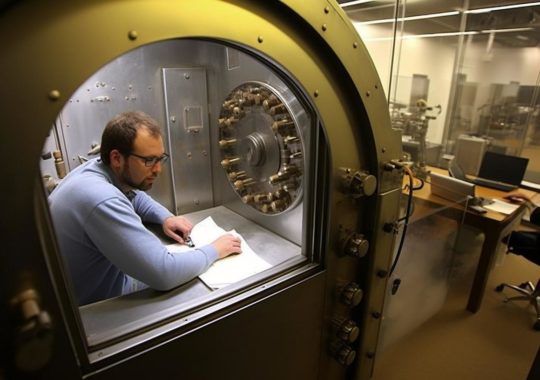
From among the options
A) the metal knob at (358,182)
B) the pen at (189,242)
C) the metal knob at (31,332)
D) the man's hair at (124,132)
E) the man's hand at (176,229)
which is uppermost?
the man's hair at (124,132)

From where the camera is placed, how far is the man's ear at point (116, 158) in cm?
108

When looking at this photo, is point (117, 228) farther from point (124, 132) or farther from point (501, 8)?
point (501, 8)

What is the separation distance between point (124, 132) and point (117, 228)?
1.14ft

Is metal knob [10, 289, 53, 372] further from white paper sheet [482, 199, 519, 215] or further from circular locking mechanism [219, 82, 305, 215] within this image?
white paper sheet [482, 199, 519, 215]

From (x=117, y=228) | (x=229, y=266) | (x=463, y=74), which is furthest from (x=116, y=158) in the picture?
(x=463, y=74)

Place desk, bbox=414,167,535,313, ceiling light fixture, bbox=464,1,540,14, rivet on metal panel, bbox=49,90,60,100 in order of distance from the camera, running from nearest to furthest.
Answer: rivet on metal panel, bbox=49,90,60,100, desk, bbox=414,167,535,313, ceiling light fixture, bbox=464,1,540,14

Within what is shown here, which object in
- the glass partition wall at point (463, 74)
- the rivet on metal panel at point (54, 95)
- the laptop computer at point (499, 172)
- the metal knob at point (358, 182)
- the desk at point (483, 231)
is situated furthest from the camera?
the glass partition wall at point (463, 74)

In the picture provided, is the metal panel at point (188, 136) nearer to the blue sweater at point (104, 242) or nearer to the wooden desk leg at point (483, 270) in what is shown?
the blue sweater at point (104, 242)

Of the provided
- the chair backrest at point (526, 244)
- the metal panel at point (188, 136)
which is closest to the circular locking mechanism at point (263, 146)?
the metal panel at point (188, 136)

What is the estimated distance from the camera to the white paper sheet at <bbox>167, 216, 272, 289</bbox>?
101 centimetres

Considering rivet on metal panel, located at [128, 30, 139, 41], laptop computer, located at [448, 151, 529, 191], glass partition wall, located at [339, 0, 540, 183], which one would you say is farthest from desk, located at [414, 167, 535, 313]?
rivet on metal panel, located at [128, 30, 139, 41]

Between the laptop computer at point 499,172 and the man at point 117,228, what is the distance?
239 cm

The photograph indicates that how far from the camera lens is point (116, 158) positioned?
3.57 ft

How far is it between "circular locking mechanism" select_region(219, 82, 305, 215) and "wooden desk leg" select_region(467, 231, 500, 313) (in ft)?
5.25
